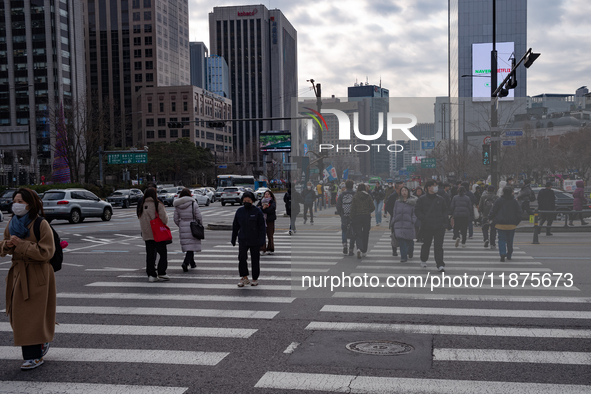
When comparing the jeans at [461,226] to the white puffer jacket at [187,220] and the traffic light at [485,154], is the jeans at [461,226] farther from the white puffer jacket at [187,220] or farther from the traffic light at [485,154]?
the white puffer jacket at [187,220]

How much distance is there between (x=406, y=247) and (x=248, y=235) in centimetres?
286

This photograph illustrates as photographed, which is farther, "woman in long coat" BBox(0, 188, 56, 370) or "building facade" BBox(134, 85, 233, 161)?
"building facade" BBox(134, 85, 233, 161)

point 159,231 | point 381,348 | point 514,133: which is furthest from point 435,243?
point 159,231

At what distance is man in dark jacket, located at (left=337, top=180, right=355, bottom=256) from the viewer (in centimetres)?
870

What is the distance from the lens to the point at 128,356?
6184 mm

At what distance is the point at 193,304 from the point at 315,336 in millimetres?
2757

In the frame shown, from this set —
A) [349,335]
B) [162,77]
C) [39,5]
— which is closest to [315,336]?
[349,335]

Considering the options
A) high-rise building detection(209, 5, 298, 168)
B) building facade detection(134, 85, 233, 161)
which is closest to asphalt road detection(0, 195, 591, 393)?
building facade detection(134, 85, 233, 161)

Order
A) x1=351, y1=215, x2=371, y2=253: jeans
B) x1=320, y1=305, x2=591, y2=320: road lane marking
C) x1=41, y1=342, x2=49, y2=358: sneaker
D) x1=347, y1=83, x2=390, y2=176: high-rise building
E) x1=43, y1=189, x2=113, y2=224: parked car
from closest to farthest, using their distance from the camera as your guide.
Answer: x1=41, y1=342, x2=49, y2=358: sneaker
x1=320, y1=305, x2=591, y2=320: road lane marking
x1=347, y1=83, x2=390, y2=176: high-rise building
x1=351, y1=215, x2=371, y2=253: jeans
x1=43, y1=189, x2=113, y2=224: parked car

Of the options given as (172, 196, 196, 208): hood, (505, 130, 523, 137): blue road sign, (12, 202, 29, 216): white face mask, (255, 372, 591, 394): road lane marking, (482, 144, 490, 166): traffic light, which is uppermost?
(505, 130, 523, 137): blue road sign

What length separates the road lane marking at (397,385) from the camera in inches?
195

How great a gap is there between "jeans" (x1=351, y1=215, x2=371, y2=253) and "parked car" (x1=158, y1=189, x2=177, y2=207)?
37182 mm

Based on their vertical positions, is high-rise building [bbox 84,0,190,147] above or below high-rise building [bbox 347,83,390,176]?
above

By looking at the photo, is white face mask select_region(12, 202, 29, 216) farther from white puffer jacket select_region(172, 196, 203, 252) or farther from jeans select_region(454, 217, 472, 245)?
jeans select_region(454, 217, 472, 245)
